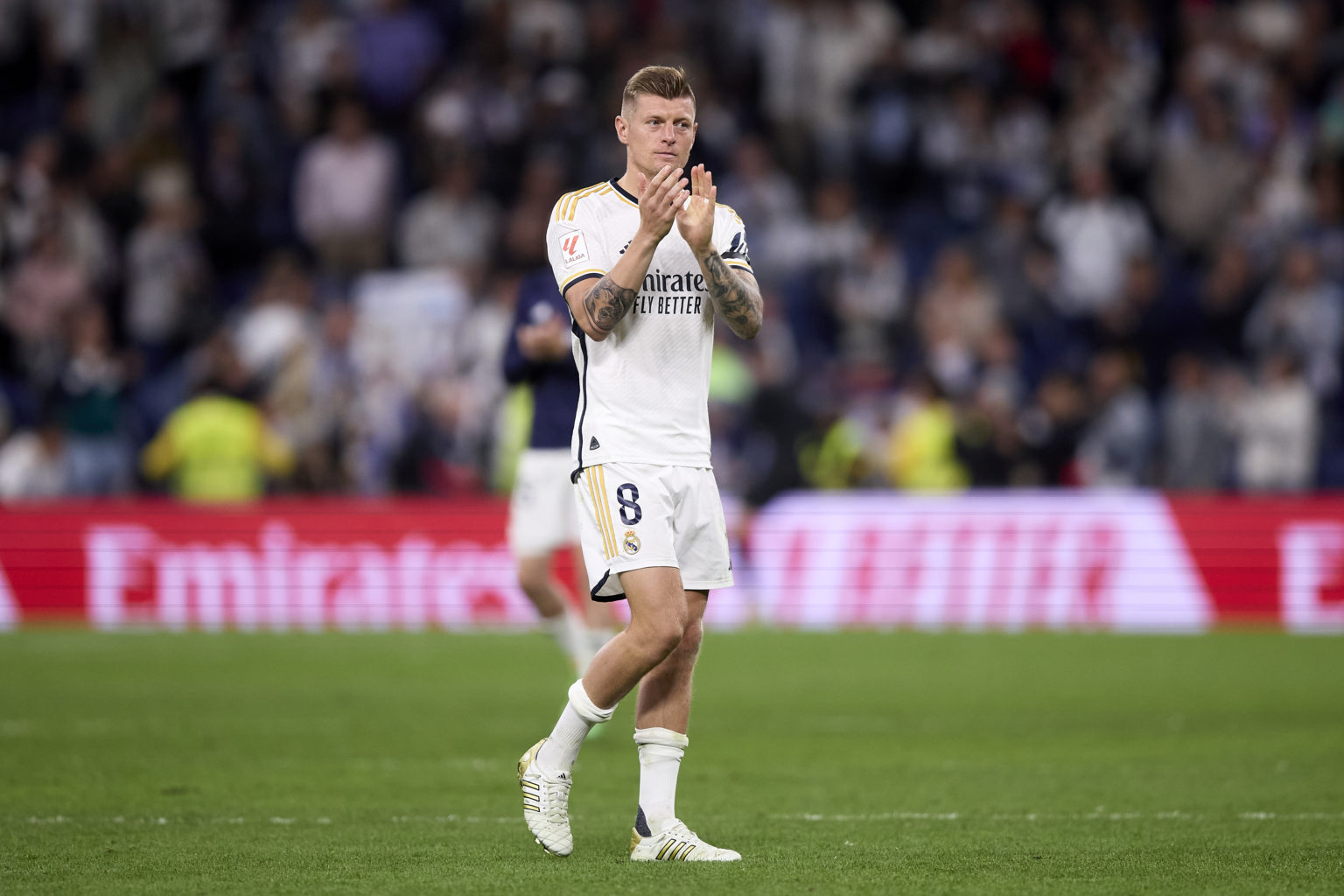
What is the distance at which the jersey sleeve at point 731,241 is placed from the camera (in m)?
6.26

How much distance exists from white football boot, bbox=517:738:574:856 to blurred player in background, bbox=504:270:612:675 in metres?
3.72

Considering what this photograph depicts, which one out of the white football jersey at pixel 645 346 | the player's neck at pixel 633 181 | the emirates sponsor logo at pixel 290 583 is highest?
the player's neck at pixel 633 181

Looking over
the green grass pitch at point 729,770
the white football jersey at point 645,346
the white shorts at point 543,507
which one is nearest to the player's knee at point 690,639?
the white football jersey at point 645,346

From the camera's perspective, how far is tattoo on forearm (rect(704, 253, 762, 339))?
6.00m

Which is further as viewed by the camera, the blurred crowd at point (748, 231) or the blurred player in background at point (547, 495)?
the blurred crowd at point (748, 231)

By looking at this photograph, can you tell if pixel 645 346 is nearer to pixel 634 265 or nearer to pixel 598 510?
pixel 634 265

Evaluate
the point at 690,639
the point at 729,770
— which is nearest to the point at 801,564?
the point at 729,770

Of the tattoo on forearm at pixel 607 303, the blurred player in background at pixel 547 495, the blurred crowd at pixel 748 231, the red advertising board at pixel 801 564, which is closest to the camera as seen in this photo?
the tattoo on forearm at pixel 607 303

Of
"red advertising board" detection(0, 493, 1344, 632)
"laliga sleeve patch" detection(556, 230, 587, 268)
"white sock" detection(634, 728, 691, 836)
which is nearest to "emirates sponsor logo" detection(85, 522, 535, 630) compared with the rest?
"red advertising board" detection(0, 493, 1344, 632)

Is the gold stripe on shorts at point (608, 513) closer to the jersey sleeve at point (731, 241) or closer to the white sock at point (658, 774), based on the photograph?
the white sock at point (658, 774)

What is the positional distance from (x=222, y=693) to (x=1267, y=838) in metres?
7.24

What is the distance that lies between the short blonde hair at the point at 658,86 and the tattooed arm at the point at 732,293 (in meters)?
0.59

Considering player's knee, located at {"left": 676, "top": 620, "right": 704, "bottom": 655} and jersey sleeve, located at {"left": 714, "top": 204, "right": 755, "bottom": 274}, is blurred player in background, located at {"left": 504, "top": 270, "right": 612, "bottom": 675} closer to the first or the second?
jersey sleeve, located at {"left": 714, "top": 204, "right": 755, "bottom": 274}

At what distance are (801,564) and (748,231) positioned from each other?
207 inches
